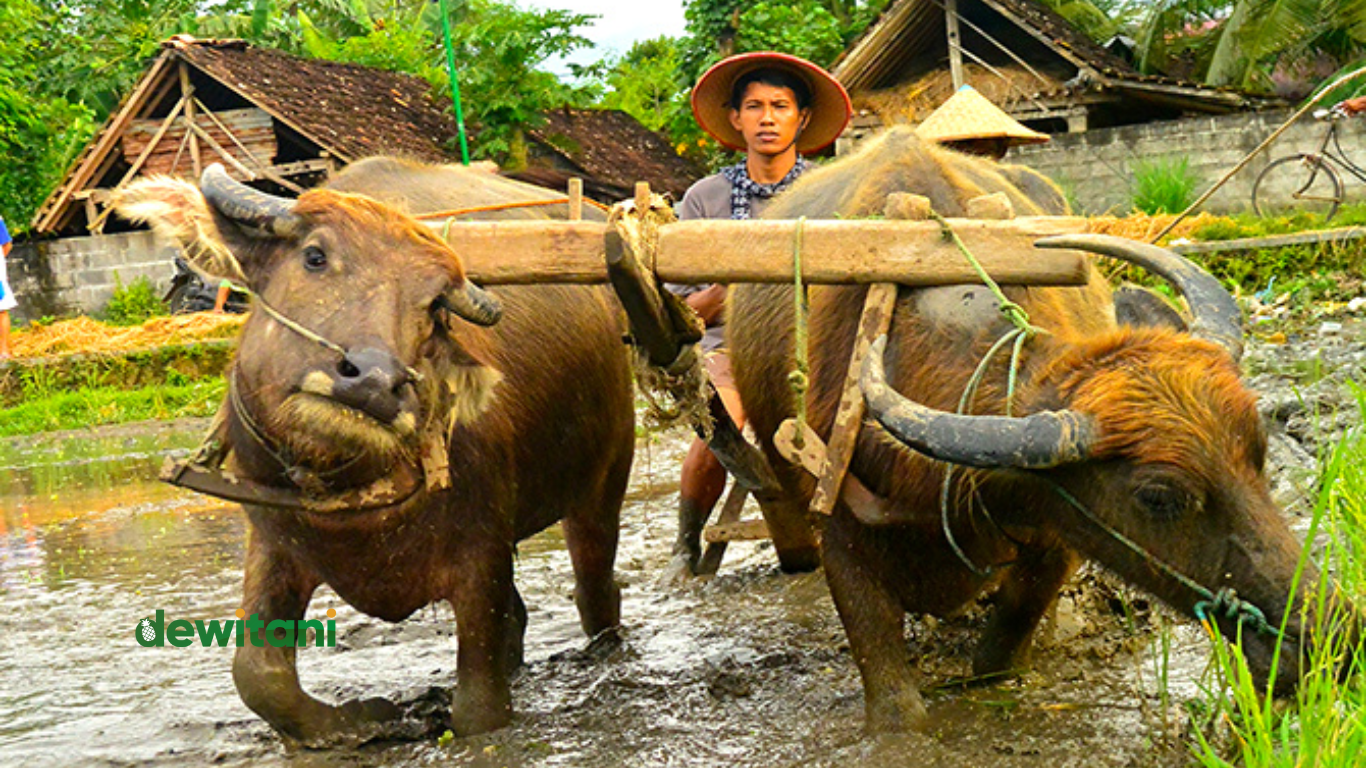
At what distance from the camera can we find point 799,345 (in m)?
3.74

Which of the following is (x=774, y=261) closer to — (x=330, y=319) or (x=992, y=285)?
(x=992, y=285)

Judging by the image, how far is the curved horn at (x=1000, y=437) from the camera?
3035 mm

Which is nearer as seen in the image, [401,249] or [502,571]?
[401,249]

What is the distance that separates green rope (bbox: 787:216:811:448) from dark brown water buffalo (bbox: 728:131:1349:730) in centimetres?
18

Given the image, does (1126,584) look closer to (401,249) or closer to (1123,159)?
(401,249)

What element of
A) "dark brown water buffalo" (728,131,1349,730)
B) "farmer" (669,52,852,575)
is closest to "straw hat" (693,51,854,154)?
"farmer" (669,52,852,575)

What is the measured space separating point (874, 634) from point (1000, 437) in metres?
0.95

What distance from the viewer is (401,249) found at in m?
3.59

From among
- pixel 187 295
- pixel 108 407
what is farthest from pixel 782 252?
pixel 187 295

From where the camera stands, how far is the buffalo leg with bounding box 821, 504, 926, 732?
377cm

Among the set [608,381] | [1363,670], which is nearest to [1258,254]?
[608,381]

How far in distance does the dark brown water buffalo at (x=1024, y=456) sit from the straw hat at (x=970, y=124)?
2911 millimetres

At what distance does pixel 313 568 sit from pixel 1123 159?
41.9 ft

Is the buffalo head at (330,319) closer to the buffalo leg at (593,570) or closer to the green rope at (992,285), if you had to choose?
the green rope at (992,285)
